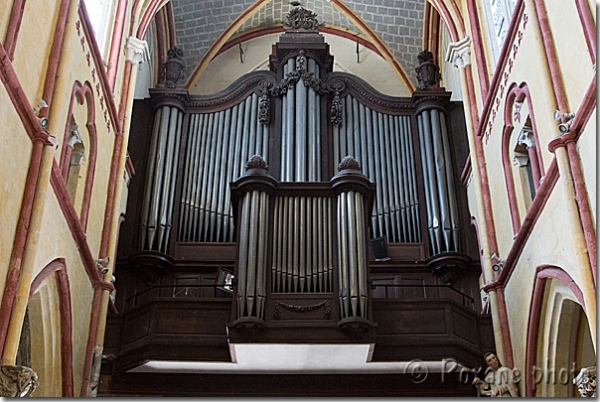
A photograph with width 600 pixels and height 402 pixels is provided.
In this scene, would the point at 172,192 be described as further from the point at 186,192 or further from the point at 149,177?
the point at 149,177

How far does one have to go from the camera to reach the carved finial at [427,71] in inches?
637

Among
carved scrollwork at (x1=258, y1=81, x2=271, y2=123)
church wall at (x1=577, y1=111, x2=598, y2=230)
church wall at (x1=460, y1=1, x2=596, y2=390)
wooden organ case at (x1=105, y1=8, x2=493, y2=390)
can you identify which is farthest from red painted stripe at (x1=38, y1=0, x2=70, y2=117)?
carved scrollwork at (x1=258, y1=81, x2=271, y2=123)

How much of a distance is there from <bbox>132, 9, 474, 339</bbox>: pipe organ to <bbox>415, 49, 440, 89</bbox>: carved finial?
0.42 metres

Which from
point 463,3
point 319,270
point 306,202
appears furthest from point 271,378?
point 463,3

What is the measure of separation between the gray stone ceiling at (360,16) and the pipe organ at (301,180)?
2008 millimetres

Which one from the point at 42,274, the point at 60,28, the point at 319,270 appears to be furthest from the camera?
the point at 319,270

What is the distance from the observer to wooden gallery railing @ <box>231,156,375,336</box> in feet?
34.0

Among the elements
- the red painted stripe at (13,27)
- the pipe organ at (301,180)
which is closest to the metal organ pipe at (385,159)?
the pipe organ at (301,180)

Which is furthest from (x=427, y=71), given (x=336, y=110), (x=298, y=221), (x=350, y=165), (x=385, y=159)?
(x=298, y=221)

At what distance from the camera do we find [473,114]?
13109mm

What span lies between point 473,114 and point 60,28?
6.59 meters

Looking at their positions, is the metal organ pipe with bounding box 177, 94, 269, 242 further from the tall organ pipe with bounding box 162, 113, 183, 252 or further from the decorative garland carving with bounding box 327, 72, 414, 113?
the decorative garland carving with bounding box 327, 72, 414, 113

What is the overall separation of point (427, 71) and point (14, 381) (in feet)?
36.3

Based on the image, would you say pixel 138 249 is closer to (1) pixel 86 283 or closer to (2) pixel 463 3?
(1) pixel 86 283
